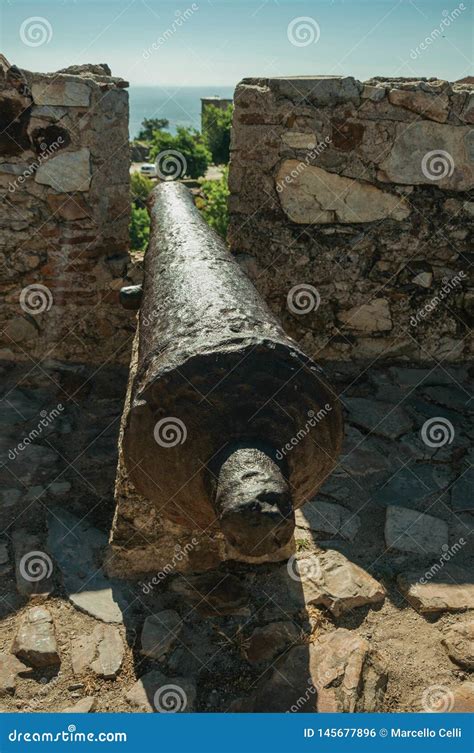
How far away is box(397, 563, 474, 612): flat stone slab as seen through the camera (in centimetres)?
304

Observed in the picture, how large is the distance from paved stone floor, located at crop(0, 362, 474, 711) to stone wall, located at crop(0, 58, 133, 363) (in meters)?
0.97

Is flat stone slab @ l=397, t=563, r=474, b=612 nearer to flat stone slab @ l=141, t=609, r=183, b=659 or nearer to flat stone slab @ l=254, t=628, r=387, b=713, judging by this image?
flat stone slab @ l=254, t=628, r=387, b=713

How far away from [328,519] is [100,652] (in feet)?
4.54

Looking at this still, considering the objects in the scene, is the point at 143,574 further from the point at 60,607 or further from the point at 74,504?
the point at 74,504

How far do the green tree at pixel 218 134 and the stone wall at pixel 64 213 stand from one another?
20472 mm

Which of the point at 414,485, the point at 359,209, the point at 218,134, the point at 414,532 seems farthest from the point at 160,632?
the point at 218,134

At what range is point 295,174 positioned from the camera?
465 centimetres

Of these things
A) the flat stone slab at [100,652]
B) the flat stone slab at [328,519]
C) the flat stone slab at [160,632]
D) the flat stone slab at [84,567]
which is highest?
the flat stone slab at [328,519]

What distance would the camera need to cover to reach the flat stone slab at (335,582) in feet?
10.0

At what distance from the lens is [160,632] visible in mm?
2893

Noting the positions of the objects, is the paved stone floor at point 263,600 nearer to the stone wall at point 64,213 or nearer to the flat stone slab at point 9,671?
the flat stone slab at point 9,671

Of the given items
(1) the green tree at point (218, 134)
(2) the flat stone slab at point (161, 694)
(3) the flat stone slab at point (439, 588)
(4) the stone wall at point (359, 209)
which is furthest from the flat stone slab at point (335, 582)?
(1) the green tree at point (218, 134)

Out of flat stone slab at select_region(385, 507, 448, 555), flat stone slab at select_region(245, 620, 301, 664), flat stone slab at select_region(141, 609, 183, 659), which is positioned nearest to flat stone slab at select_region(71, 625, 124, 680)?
flat stone slab at select_region(141, 609, 183, 659)

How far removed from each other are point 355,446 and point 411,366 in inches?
45.4
